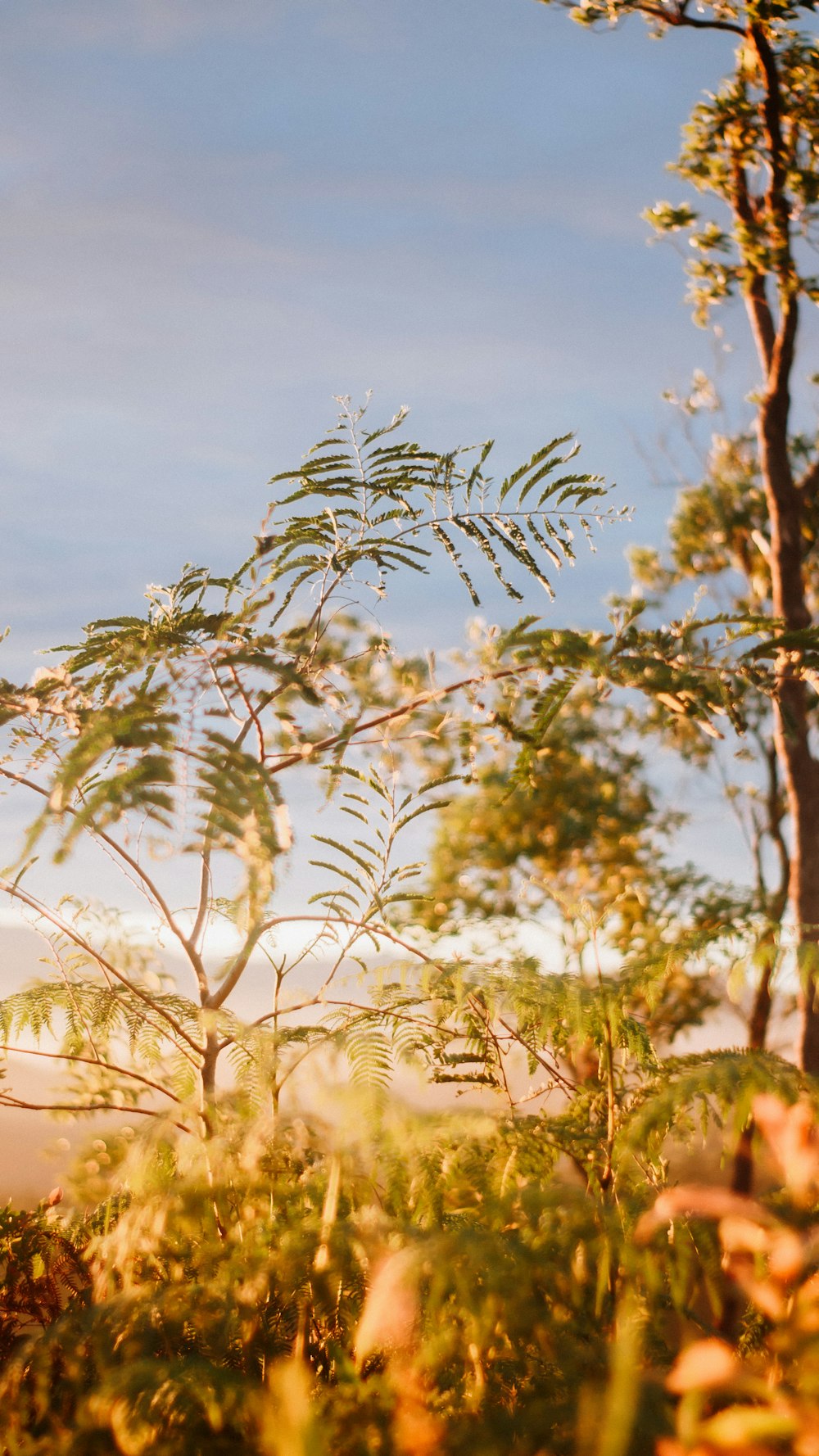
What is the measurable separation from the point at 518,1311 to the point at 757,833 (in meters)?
10.2

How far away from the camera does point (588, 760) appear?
1049 cm

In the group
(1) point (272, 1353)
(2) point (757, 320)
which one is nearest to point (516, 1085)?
(1) point (272, 1353)

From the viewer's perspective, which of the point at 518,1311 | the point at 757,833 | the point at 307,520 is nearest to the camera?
the point at 518,1311

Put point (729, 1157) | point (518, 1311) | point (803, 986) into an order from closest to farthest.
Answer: point (518, 1311) < point (729, 1157) < point (803, 986)

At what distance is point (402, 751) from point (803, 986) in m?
0.89

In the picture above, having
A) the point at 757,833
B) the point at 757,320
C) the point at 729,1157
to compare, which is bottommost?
the point at 729,1157

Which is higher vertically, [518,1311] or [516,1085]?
[516,1085]

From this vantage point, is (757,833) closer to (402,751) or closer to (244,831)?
(402,751)

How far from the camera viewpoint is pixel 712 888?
9.21m

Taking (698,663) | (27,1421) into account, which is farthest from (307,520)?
(27,1421)

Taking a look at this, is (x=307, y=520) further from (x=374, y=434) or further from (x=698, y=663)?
(x=698, y=663)

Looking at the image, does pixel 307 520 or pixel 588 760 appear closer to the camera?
pixel 307 520

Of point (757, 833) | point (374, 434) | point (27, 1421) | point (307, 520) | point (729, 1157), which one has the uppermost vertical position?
point (757, 833)

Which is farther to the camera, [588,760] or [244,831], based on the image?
[588,760]
